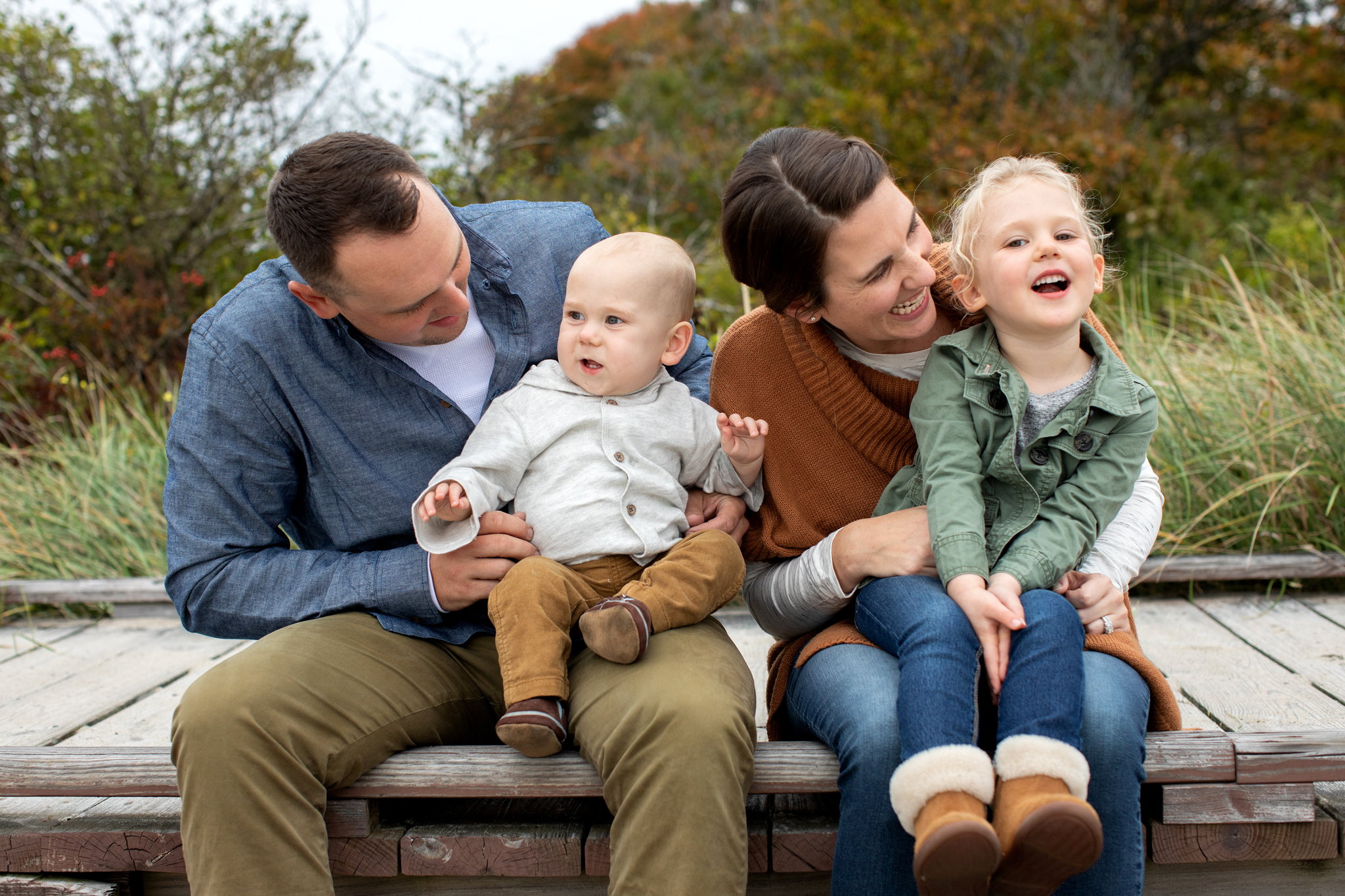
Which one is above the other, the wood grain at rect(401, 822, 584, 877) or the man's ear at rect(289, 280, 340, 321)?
the man's ear at rect(289, 280, 340, 321)

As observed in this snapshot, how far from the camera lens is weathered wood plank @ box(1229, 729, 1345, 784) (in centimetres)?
173

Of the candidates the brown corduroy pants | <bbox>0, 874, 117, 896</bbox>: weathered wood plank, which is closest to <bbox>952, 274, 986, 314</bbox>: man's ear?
the brown corduroy pants

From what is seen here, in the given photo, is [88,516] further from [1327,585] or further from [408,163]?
[1327,585]

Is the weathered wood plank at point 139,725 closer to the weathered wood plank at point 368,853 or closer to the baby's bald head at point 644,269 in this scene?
the weathered wood plank at point 368,853

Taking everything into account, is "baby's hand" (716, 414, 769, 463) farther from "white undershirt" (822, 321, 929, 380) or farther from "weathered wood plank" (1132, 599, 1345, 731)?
"weathered wood plank" (1132, 599, 1345, 731)

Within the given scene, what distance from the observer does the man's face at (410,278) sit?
1853 mm

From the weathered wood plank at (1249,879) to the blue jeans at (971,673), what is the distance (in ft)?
1.86

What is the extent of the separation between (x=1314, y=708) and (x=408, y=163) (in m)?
2.25

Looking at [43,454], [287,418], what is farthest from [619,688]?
[43,454]

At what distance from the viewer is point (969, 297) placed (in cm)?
193

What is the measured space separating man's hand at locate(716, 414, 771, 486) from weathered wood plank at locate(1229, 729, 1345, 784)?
3.20 feet

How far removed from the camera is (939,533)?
1749mm

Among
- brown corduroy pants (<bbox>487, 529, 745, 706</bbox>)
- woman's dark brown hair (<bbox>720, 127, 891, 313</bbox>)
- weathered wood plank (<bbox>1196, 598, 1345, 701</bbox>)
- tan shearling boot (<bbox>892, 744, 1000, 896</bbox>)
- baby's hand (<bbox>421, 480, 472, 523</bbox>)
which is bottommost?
weathered wood plank (<bbox>1196, 598, 1345, 701</bbox>)

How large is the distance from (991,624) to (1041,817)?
36cm
